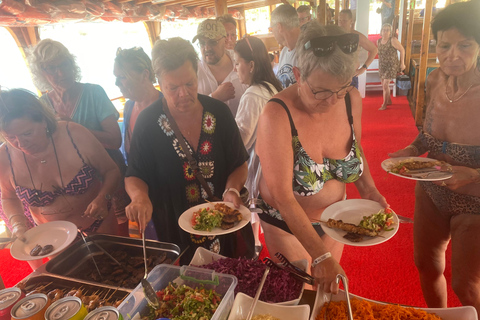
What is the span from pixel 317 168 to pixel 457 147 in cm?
77

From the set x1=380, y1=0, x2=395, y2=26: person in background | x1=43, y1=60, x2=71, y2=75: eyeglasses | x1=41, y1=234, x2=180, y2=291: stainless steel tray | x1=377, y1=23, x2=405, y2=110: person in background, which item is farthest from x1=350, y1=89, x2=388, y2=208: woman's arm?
x1=380, y1=0, x2=395, y2=26: person in background

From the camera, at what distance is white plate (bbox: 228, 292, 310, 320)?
1.03m

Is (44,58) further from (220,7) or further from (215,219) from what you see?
(220,7)

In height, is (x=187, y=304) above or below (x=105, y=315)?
below

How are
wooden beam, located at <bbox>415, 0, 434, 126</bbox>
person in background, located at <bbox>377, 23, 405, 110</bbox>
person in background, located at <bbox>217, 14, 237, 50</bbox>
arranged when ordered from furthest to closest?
person in background, located at <bbox>377, 23, 405, 110</bbox>, wooden beam, located at <bbox>415, 0, 434, 126</bbox>, person in background, located at <bbox>217, 14, 237, 50</bbox>

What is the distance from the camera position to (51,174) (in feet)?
5.77

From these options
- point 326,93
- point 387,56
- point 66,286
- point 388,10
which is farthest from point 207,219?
point 388,10

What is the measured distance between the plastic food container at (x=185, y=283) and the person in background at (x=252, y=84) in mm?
1143

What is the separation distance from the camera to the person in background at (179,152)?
1.49 metres

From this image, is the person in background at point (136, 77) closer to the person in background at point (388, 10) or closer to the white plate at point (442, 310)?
the white plate at point (442, 310)

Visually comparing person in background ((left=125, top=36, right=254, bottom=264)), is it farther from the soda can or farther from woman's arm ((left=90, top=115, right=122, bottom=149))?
woman's arm ((left=90, top=115, right=122, bottom=149))

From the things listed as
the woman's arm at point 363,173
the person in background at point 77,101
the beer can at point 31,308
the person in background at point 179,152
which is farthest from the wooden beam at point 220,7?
the beer can at point 31,308

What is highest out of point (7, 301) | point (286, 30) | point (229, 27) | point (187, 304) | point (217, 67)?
point (229, 27)

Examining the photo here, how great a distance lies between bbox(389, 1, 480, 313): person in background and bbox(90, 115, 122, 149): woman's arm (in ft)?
6.76
